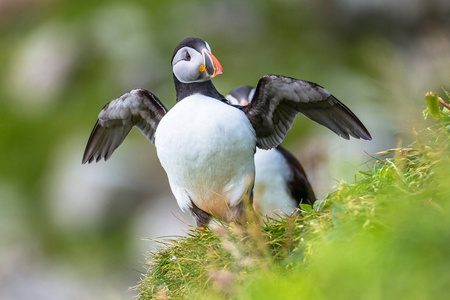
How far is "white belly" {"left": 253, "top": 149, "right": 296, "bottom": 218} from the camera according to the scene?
624cm

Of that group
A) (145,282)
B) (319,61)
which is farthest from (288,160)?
(319,61)

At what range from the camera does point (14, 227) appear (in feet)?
37.8

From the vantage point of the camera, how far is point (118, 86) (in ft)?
39.1

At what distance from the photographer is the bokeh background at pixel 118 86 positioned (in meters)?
10.5

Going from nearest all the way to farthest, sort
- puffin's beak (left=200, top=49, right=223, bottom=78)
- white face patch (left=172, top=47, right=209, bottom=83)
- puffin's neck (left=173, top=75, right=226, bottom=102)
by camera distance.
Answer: puffin's beak (left=200, top=49, right=223, bottom=78) < white face patch (left=172, top=47, right=209, bottom=83) < puffin's neck (left=173, top=75, right=226, bottom=102)

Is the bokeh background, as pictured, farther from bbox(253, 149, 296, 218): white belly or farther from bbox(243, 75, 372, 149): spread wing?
bbox(243, 75, 372, 149): spread wing

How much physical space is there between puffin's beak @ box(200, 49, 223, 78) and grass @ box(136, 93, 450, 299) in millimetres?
1283

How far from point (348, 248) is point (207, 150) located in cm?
222

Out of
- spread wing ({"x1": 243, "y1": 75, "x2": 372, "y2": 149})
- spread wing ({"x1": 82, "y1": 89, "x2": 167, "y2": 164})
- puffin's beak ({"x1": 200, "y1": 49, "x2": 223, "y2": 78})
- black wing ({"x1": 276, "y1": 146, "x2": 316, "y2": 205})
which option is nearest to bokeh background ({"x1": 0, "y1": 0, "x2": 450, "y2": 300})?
black wing ({"x1": 276, "y1": 146, "x2": 316, "y2": 205})

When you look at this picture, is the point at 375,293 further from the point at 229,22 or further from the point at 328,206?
the point at 229,22

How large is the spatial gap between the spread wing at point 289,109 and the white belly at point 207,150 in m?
0.35

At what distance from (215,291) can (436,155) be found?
1.28 metres

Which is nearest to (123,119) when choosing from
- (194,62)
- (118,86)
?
(194,62)

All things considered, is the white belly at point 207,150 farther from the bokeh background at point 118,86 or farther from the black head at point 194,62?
the bokeh background at point 118,86
